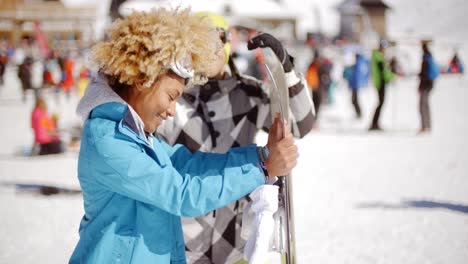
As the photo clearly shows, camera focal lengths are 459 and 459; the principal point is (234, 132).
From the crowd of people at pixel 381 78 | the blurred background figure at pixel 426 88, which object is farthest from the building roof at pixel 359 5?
the blurred background figure at pixel 426 88

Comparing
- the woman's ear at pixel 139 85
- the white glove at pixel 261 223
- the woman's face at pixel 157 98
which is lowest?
the white glove at pixel 261 223

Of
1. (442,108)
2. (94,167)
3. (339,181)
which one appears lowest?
(442,108)

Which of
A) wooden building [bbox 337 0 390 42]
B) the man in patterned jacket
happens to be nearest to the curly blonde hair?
the man in patterned jacket

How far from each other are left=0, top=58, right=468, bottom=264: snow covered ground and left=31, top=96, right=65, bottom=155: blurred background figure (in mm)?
170

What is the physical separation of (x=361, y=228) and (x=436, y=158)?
3401 millimetres

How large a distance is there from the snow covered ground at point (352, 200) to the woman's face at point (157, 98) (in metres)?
2.67

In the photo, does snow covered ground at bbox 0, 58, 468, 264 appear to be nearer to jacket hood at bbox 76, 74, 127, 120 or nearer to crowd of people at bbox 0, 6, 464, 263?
crowd of people at bbox 0, 6, 464, 263

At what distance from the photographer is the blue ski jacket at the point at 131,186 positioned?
4.03 ft

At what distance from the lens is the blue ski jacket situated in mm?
1228

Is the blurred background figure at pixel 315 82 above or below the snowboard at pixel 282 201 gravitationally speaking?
below

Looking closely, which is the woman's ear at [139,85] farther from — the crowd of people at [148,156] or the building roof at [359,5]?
the building roof at [359,5]

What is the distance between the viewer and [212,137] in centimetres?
207

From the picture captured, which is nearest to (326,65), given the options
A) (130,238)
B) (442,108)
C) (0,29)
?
(442,108)

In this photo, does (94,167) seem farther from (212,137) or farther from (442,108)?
(442,108)
